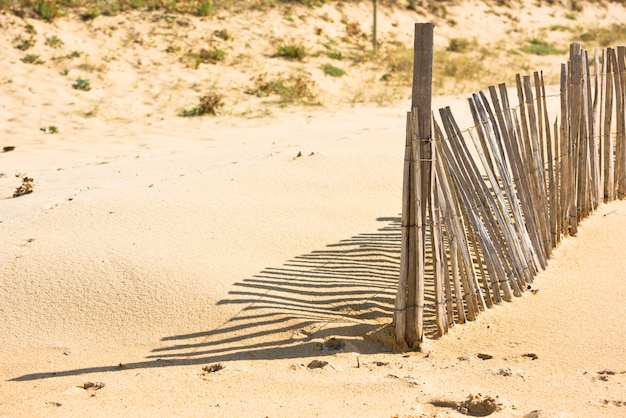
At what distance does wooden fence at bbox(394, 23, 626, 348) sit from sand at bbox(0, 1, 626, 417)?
0.50 feet

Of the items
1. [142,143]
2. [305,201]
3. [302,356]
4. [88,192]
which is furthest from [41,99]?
[302,356]

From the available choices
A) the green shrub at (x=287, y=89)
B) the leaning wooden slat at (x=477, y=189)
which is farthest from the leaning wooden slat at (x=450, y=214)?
the green shrub at (x=287, y=89)

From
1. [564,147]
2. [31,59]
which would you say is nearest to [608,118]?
[564,147]

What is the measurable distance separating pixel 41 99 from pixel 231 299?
7.41m

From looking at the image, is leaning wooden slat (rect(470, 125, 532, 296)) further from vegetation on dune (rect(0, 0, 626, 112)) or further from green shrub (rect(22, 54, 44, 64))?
green shrub (rect(22, 54, 44, 64))

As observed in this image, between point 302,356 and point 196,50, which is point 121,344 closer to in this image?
point 302,356

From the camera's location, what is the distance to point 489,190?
407 cm

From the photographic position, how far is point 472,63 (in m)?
14.0

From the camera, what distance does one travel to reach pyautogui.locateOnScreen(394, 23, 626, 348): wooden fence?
342 centimetres

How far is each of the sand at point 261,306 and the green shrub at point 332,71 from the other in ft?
18.2

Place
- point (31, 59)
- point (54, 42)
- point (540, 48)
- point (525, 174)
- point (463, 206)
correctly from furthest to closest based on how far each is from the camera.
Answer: point (540, 48), point (54, 42), point (31, 59), point (525, 174), point (463, 206)

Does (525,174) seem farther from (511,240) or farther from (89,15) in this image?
(89,15)

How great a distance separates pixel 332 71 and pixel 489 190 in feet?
29.2

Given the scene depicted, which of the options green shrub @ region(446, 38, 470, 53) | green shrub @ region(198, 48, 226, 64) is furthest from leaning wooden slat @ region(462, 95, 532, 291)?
green shrub @ region(446, 38, 470, 53)
